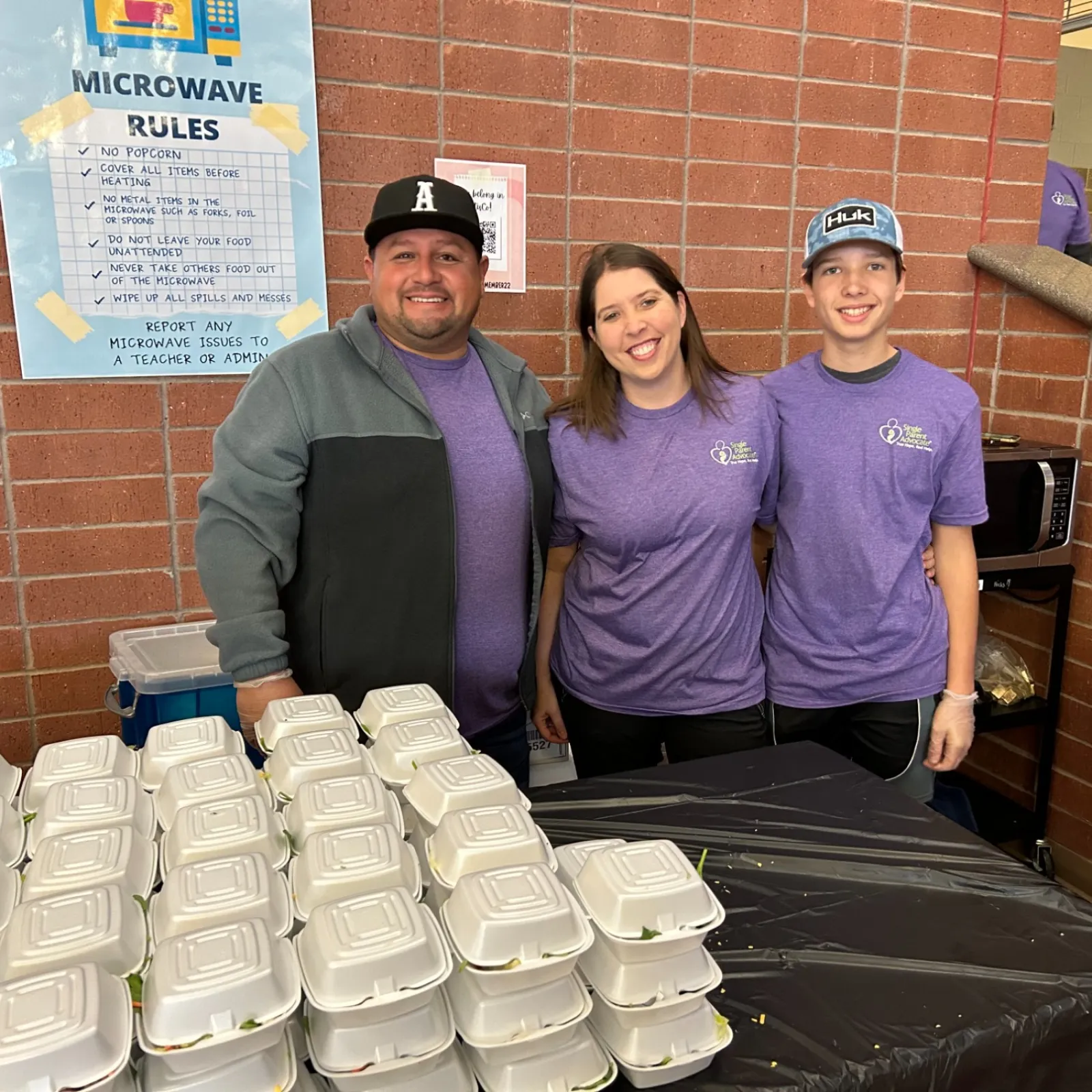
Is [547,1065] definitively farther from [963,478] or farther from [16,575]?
[16,575]

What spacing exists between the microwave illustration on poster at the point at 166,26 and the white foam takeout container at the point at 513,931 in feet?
6.52

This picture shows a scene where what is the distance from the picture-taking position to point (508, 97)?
228cm

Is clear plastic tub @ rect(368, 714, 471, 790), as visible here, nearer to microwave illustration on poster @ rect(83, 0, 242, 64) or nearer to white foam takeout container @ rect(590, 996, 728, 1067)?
white foam takeout container @ rect(590, 996, 728, 1067)

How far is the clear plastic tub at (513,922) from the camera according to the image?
2.44 ft

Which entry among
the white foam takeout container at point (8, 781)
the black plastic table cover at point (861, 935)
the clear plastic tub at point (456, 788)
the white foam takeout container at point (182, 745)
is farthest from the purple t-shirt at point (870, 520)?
the white foam takeout container at point (8, 781)

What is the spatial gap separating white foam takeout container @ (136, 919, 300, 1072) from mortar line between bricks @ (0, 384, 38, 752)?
65.9 inches

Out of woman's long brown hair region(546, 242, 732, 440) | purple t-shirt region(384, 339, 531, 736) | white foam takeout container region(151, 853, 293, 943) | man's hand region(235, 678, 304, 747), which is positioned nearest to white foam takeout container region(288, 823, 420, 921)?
white foam takeout container region(151, 853, 293, 943)

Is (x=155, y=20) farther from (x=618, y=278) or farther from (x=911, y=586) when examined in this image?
(x=911, y=586)

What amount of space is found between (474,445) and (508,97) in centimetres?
107

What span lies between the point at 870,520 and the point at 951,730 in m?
0.47

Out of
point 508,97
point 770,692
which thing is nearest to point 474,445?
point 770,692

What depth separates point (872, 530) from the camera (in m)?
1.78

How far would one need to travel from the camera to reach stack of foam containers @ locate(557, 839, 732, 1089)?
79cm

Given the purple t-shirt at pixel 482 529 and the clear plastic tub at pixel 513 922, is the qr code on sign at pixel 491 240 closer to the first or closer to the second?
the purple t-shirt at pixel 482 529
